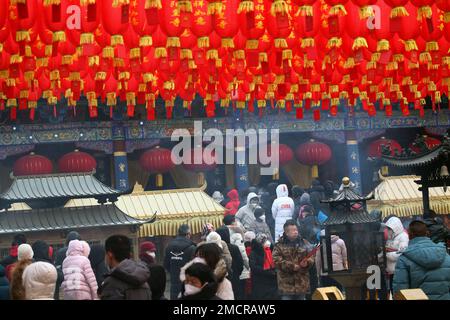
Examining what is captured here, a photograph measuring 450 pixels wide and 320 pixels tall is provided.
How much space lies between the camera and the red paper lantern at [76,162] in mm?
25734

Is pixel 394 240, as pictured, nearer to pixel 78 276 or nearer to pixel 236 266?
pixel 236 266

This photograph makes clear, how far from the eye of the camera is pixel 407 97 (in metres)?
15.5

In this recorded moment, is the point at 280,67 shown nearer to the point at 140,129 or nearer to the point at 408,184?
the point at 408,184

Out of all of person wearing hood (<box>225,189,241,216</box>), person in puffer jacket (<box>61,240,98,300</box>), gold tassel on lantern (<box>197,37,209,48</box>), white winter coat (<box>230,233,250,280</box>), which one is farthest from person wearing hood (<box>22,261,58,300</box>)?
person wearing hood (<box>225,189,241,216</box>)

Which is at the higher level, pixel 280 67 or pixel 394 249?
pixel 280 67

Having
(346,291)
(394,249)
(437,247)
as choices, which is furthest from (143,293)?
(394,249)

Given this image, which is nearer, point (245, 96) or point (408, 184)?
point (245, 96)

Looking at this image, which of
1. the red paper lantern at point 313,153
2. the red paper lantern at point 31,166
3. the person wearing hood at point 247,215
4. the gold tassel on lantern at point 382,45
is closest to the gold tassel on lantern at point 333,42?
the gold tassel on lantern at point 382,45

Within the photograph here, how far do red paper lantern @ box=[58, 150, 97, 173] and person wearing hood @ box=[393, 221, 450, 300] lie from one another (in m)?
17.0

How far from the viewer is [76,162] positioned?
84.5 ft

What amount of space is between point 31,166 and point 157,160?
330 centimetres

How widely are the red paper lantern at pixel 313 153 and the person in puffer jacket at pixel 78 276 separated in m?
16.7

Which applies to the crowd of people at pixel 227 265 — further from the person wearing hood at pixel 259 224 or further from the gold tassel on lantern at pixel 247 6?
the gold tassel on lantern at pixel 247 6

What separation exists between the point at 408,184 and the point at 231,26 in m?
11.5
